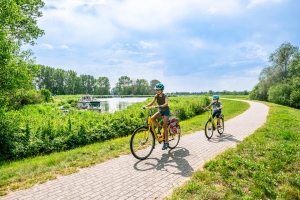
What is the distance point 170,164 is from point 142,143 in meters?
1.08

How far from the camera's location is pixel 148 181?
14.4 ft

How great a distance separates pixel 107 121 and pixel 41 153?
455cm

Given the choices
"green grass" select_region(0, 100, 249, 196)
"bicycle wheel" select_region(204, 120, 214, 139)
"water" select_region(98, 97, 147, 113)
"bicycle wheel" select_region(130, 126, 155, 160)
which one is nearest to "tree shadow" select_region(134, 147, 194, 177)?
"bicycle wheel" select_region(130, 126, 155, 160)

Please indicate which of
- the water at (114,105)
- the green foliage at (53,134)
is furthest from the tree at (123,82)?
the green foliage at (53,134)

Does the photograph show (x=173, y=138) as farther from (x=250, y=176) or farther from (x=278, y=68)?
(x=278, y=68)

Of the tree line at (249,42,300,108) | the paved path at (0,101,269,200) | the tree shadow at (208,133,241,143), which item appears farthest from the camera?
the tree line at (249,42,300,108)

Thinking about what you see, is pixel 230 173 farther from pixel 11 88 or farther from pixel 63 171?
pixel 11 88

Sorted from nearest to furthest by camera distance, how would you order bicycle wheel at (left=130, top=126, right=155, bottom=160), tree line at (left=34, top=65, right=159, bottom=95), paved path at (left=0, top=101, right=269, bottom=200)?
paved path at (left=0, top=101, right=269, bottom=200) → bicycle wheel at (left=130, top=126, right=155, bottom=160) → tree line at (left=34, top=65, right=159, bottom=95)

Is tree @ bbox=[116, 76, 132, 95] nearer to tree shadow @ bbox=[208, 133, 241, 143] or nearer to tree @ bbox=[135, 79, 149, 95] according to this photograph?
tree @ bbox=[135, 79, 149, 95]

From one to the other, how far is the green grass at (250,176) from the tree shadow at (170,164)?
17.6 inches

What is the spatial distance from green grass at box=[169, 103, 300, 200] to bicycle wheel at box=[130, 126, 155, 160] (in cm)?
186

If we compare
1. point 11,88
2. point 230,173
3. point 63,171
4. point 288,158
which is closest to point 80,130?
point 11,88

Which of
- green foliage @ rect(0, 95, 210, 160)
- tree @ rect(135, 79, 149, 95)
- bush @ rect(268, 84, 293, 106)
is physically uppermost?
tree @ rect(135, 79, 149, 95)

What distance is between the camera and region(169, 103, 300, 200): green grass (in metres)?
3.90
